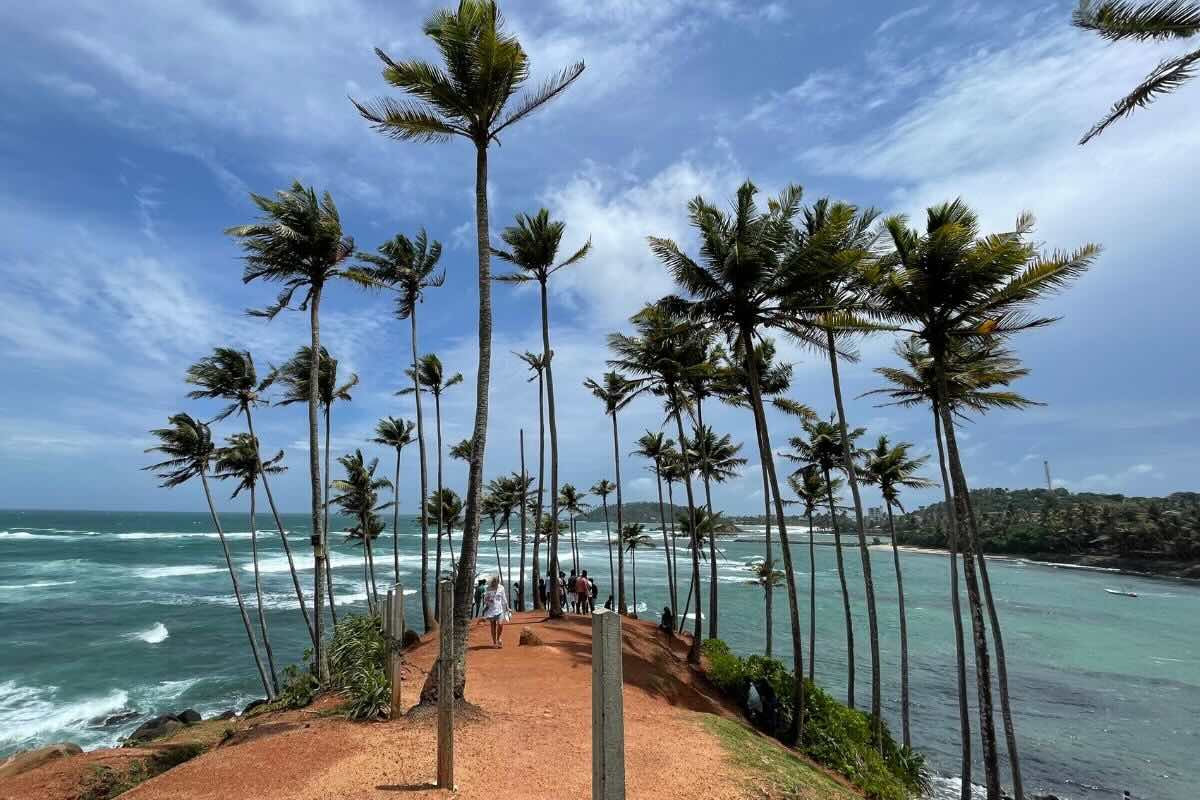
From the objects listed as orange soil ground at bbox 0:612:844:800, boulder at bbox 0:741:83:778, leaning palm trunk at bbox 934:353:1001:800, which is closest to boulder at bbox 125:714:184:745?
boulder at bbox 0:741:83:778

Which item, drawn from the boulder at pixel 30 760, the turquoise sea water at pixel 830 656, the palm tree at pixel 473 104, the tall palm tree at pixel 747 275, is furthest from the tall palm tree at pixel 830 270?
the boulder at pixel 30 760

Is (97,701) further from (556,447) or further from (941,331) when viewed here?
(941,331)

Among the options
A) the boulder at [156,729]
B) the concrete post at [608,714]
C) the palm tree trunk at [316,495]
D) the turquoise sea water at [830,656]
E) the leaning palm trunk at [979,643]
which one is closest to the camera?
the concrete post at [608,714]

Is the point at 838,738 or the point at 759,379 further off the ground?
the point at 759,379

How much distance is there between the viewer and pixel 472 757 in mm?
8180

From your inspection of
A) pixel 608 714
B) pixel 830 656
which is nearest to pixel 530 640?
pixel 608 714

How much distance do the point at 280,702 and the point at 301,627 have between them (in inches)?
957

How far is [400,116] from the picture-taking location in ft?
29.8

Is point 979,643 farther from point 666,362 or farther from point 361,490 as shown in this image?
point 361,490

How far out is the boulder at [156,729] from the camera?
1708 centimetres

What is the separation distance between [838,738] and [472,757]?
1078 cm

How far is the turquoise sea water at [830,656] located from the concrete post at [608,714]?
712 inches

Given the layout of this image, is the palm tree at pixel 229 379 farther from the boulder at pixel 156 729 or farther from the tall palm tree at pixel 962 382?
the tall palm tree at pixel 962 382

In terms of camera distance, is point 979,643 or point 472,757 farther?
point 979,643
